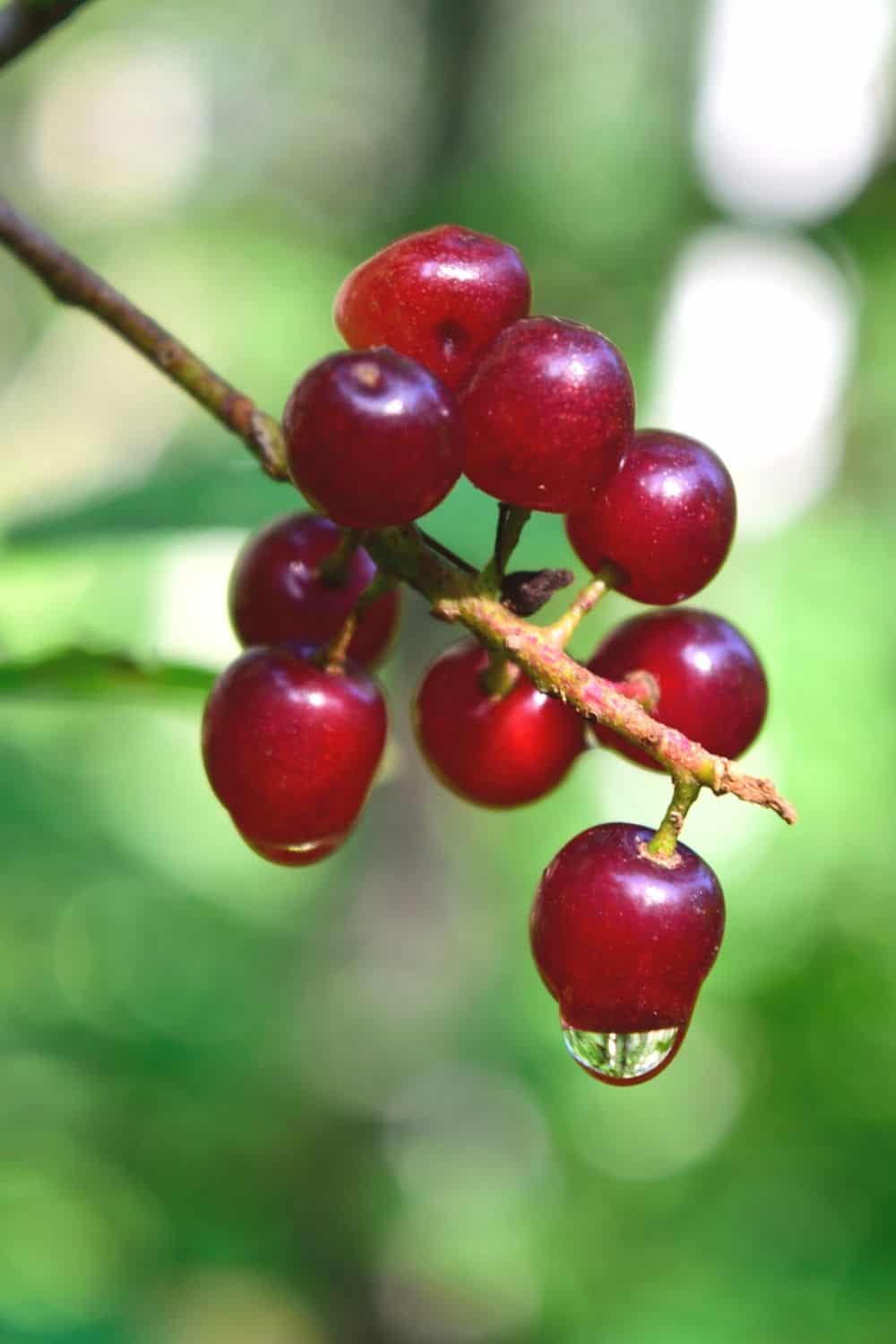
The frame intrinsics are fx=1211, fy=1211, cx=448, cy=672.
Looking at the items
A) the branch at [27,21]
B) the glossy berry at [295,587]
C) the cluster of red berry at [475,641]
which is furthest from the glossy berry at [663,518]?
the branch at [27,21]

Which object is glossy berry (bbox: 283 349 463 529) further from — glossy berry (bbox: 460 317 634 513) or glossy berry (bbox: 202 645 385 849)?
glossy berry (bbox: 202 645 385 849)

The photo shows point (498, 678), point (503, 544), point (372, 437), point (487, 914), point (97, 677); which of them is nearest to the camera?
point (372, 437)

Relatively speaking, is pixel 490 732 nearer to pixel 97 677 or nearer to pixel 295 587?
pixel 295 587

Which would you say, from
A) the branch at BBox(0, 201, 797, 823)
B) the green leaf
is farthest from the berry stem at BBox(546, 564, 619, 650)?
the green leaf

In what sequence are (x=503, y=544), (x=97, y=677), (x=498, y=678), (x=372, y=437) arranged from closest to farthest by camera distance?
(x=372, y=437)
(x=503, y=544)
(x=498, y=678)
(x=97, y=677)

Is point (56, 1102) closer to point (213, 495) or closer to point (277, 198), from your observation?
point (213, 495)

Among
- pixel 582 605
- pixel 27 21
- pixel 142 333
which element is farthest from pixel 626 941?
pixel 27 21

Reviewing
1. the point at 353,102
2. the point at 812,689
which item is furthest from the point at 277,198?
the point at 812,689
